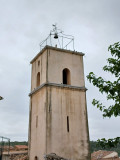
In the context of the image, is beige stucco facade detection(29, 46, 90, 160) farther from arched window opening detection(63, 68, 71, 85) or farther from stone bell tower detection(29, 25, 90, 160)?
arched window opening detection(63, 68, 71, 85)

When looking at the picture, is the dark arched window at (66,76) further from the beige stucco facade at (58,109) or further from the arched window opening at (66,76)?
the beige stucco facade at (58,109)

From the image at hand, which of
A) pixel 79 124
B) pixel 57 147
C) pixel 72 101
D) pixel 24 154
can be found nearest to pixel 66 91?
pixel 72 101

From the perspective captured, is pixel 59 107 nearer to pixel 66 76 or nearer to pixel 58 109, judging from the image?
pixel 58 109

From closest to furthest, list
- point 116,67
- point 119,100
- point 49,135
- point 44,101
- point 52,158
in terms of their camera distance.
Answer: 1. point 119,100
2. point 116,67
3. point 52,158
4. point 49,135
5. point 44,101

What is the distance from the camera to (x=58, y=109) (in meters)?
17.8

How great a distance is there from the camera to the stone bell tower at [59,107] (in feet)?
55.9

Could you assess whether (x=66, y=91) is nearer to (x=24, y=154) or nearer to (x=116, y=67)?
(x=24, y=154)

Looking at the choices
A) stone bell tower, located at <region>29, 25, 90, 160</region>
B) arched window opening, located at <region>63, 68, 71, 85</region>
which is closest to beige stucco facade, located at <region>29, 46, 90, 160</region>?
stone bell tower, located at <region>29, 25, 90, 160</region>

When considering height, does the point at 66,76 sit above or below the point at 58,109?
above

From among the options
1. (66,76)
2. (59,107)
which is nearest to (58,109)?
(59,107)

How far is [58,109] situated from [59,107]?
0.62 feet

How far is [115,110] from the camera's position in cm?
734

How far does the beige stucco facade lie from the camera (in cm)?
1703

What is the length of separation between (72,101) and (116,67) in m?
11.1
